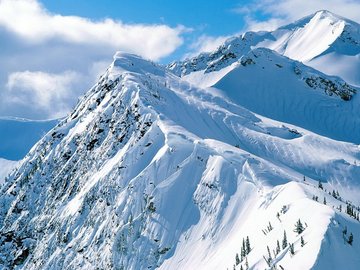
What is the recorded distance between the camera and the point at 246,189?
56.8 metres

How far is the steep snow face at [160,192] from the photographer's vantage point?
46.4 meters

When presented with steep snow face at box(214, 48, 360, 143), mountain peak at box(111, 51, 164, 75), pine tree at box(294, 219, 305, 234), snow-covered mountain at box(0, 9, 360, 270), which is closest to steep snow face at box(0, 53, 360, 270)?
snow-covered mountain at box(0, 9, 360, 270)

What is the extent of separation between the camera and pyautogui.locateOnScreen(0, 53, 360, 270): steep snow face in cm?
4641

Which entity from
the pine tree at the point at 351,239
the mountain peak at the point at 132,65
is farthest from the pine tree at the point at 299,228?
the mountain peak at the point at 132,65

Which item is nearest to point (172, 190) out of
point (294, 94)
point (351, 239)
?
point (351, 239)

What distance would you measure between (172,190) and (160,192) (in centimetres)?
150

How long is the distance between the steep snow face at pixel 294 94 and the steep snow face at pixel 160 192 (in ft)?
119

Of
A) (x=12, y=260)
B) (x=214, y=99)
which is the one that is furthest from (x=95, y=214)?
(x=214, y=99)

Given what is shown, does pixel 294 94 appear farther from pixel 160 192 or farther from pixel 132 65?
pixel 160 192

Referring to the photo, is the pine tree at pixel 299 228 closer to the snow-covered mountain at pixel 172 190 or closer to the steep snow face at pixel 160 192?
the snow-covered mountain at pixel 172 190

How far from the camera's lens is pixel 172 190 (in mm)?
60344

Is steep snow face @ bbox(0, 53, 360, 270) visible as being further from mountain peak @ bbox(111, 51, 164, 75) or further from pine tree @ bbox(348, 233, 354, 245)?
mountain peak @ bbox(111, 51, 164, 75)

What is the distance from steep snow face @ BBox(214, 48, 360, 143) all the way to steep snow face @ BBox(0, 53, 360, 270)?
36311 millimetres

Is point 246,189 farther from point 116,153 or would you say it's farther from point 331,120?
point 331,120
